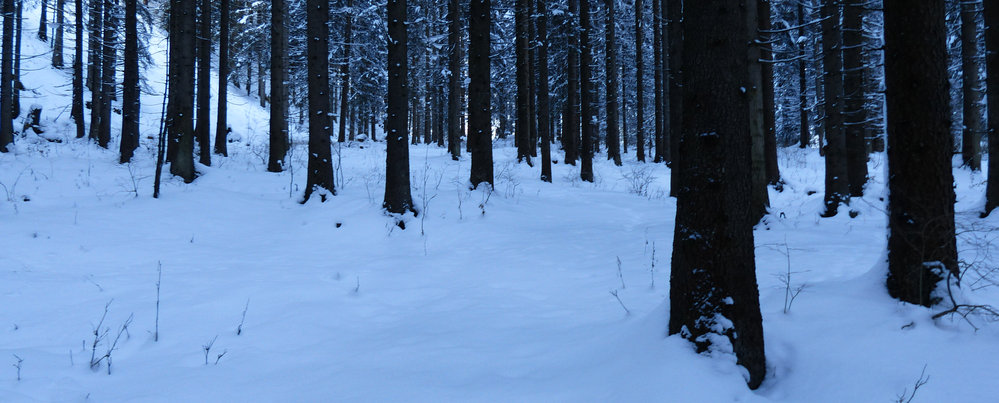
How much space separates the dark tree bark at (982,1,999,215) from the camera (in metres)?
7.87

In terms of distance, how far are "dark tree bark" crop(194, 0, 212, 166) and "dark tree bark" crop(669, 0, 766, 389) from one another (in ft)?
47.4

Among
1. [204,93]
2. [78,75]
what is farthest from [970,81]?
[78,75]

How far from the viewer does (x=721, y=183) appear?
9.08ft

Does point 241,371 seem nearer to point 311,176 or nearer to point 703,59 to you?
point 703,59

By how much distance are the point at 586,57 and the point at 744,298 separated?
45.7 ft

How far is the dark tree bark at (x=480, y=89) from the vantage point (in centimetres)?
1028

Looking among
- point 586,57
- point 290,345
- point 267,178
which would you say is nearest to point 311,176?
point 267,178

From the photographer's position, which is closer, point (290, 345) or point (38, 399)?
point (38, 399)

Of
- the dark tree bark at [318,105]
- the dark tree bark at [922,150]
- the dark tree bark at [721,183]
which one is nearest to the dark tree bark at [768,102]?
the dark tree bark at [922,150]

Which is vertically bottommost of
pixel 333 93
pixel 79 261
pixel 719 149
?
pixel 79 261

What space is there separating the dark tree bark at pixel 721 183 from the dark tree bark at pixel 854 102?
7.63m

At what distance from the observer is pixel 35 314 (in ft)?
13.8

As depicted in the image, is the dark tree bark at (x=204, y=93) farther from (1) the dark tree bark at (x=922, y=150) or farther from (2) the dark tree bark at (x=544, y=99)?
(1) the dark tree bark at (x=922, y=150)

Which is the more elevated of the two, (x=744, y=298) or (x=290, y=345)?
(x=744, y=298)
